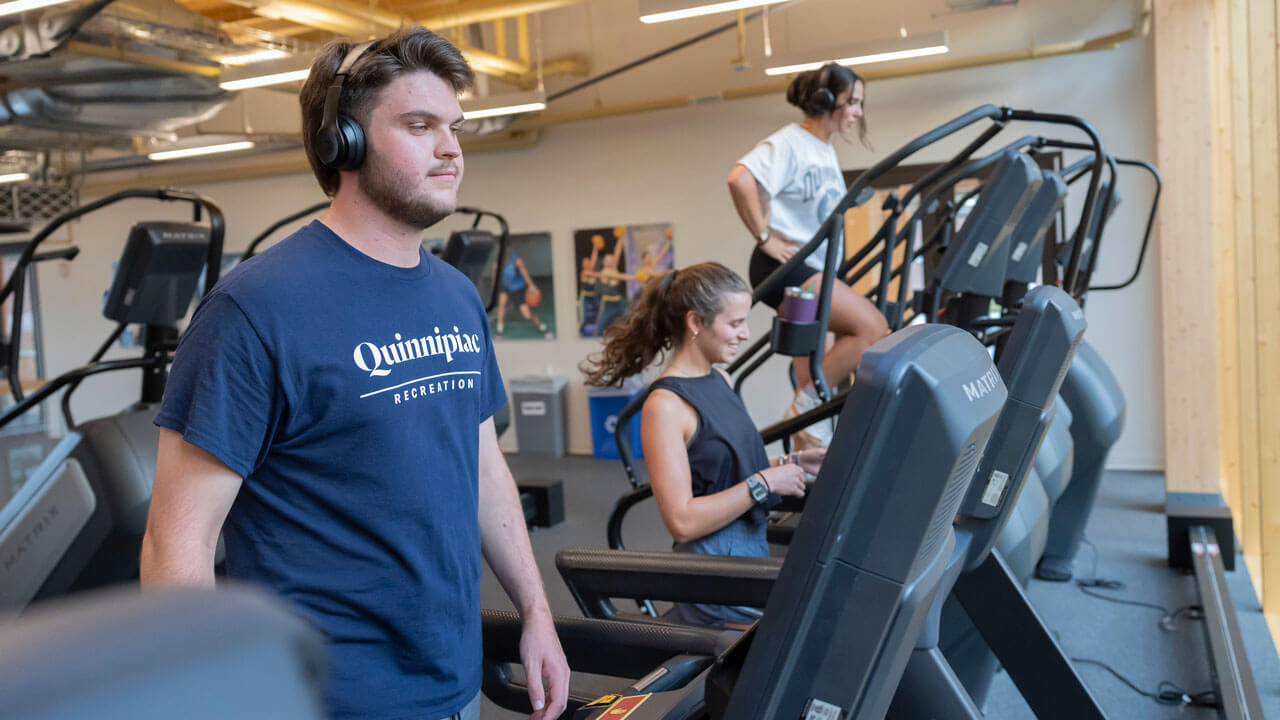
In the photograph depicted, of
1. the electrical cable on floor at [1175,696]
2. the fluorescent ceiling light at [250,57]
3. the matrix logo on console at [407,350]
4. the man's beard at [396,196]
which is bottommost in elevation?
the electrical cable on floor at [1175,696]

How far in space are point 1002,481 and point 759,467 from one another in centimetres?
85

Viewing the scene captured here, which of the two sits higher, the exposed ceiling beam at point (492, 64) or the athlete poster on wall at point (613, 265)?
the exposed ceiling beam at point (492, 64)

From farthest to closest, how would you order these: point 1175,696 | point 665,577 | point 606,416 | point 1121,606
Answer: point 606,416, point 1121,606, point 1175,696, point 665,577

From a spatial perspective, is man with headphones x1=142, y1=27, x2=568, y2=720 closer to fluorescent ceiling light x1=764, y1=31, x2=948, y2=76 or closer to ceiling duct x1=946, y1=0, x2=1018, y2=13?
fluorescent ceiling light x1=764, y1=31, x2=948, y2=76

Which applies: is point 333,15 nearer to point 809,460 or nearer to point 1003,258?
point 1003,258

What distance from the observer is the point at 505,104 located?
673 centimetres

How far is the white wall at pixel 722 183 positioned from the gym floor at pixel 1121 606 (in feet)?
3.60

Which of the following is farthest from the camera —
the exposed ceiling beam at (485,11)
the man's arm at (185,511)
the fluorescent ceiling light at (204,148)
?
the fluorescent ceiling light at (204,148)

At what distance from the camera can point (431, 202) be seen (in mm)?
1443

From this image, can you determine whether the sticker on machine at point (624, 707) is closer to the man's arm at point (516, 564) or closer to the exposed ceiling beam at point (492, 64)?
the man's arm at point (516, 564)

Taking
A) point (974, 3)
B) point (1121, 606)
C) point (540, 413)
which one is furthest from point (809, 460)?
point (540, 413)

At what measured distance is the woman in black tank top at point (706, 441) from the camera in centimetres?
230

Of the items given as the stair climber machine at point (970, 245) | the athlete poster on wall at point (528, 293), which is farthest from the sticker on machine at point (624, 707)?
the athlete poster on wall at point (528, 293)

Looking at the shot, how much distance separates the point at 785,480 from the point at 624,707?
1196mm
